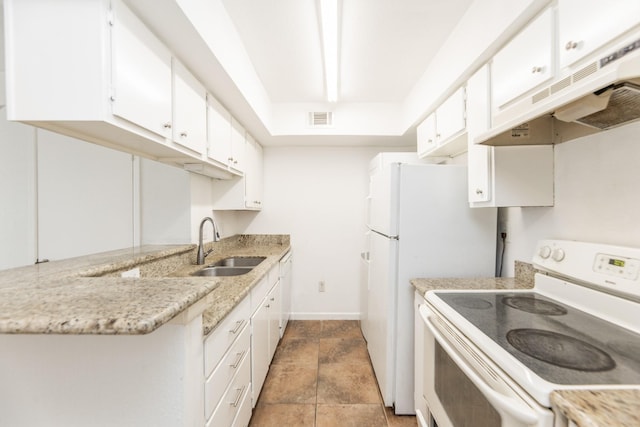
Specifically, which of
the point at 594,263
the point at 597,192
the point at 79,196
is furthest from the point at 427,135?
the point at 79,196

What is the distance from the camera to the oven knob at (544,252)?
4.27 ft

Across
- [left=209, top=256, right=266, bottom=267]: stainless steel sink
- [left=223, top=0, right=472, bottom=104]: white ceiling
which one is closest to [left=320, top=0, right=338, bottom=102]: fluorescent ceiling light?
[left=223, top=0, right=472, bottom=104]: white ceiling

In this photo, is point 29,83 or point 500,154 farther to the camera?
point 500,154

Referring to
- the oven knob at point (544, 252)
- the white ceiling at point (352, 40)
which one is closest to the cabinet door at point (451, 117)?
the white ceiling at point (352, 40)

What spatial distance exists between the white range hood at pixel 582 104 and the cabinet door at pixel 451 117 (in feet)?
1.51

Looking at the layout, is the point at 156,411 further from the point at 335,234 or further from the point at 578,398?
the point at 335,234

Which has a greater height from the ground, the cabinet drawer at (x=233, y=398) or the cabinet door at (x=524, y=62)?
the cabinet door at (x=524, y=62)

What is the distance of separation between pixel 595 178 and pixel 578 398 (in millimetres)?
1070

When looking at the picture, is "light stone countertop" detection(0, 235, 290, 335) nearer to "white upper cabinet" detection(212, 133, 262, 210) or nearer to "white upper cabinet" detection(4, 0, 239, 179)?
"white upper cabinet" detection(4, 0, 239, 179)

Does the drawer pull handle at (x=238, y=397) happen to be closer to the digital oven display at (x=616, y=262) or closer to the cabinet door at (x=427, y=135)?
the digital oven display at (x=616, y=262)

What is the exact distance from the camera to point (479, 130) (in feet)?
4.75

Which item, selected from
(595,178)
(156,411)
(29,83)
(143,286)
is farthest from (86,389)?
(595,178)

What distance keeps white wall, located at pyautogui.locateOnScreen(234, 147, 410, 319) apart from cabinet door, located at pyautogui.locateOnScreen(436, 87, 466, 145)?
4.15 ft

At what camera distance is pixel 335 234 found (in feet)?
10.7
